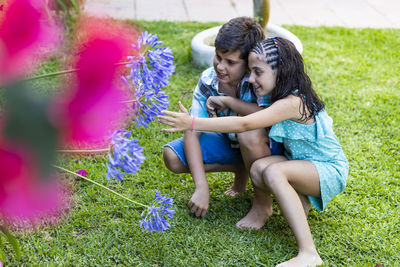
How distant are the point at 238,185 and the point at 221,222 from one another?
242mm

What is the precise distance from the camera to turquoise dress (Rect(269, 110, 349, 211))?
6.13ft

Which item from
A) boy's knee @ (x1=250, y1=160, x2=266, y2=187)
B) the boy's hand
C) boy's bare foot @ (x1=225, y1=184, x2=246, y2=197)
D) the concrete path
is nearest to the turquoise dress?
boy's knee @ (x1=250, y1=160, x2=266, y2=187)

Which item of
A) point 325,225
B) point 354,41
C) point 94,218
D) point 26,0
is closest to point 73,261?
point 94,218

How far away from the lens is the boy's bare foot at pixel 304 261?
5.69 ft

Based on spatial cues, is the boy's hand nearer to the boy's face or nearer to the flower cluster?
the boy's face

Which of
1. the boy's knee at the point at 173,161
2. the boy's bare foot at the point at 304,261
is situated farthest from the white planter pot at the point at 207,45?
the boy's bare foot at the point at 304,261

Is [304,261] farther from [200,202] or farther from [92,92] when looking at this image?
[92,92]

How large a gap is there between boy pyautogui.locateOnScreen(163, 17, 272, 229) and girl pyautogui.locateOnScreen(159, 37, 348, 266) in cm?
9

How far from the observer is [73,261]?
5.86 feet

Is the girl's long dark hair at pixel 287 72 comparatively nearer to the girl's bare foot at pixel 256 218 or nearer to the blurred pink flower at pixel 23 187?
the girl's bare foot at pixel 256 218

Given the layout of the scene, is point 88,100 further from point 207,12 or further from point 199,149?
point 207,12

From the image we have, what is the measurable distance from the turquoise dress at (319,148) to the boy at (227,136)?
0.10 meters

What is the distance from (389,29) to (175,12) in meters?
2.11

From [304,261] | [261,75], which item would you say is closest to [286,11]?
[261,75]
